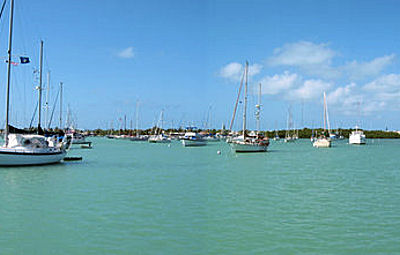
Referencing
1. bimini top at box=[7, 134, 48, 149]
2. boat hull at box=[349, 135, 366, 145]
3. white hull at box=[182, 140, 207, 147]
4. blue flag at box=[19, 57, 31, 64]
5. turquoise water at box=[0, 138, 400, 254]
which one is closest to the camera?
turquoise water at box=[0, 138, 400, 254]

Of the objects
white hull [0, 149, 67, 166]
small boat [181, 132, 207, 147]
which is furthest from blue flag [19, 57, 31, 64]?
small boat [181, 132, 207, 147]

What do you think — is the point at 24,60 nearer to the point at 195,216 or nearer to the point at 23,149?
the point at 23,149

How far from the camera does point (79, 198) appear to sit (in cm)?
1567

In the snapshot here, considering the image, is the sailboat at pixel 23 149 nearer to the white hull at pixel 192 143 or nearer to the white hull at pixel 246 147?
the white hull at pixel 246 147

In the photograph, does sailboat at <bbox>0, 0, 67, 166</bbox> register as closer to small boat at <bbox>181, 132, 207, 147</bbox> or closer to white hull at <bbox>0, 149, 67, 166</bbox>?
white hull at <bbox>0, 149, 67, 166</bbox>

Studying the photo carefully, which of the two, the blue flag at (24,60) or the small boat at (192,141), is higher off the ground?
the blue flag at (24,60)

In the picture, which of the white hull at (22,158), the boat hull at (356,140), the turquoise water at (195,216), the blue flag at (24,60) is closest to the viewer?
the turquoise water at (195,216)

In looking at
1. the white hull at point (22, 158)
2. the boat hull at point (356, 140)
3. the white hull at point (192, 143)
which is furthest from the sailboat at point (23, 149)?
the boat hull at point (356, 140)

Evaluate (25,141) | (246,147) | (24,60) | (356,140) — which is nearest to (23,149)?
(25,141)

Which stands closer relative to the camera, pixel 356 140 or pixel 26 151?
pixel 26 151

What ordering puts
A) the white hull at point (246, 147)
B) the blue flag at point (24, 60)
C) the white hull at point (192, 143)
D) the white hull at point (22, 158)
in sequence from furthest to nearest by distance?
the white hull at point (192, 143)
the white hull at point (246, 147)
the blue flag at point (24, 60)
the white hull at point (22, 158)

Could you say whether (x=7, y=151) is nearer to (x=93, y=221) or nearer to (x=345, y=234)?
(x=93, y=221)

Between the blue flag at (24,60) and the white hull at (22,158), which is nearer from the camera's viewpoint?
the white hull at (22,158)

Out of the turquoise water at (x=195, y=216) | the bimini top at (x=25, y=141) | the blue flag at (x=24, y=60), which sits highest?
the blue flag at (x=24, y=60)
